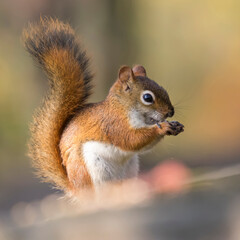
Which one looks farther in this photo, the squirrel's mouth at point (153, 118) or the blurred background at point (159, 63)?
the blurred background at point (159, 63)

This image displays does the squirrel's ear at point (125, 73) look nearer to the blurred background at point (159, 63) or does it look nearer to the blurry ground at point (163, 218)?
the blurry ground at point (163, 218)

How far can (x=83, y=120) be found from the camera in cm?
200

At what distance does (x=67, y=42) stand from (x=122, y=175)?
1.66ft

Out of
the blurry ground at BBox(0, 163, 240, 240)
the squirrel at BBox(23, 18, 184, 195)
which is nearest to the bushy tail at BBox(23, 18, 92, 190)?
the squirrel at BBox(23, 18, 184, 195)

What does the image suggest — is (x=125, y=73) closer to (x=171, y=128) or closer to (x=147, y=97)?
(x=147, y=97)

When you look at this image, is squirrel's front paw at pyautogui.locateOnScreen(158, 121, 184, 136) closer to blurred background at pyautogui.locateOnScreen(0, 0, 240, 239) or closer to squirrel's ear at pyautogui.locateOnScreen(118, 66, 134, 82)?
squirrel's ear at pyautogui.locateOnScreen(118, 66, 134, 82)

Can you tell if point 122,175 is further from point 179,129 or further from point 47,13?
point 47,13

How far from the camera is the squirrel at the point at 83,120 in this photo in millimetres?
1962

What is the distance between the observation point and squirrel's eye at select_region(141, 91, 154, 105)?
200cm

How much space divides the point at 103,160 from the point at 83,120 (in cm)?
15

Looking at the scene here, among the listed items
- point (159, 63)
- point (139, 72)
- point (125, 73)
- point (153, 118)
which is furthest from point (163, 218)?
point (159, 63)

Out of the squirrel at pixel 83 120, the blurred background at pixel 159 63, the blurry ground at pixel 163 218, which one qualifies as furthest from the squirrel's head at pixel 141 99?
the blurred background at pixel 159 63

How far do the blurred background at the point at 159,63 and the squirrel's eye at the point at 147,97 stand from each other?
285 cm

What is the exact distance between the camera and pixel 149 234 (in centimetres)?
105
